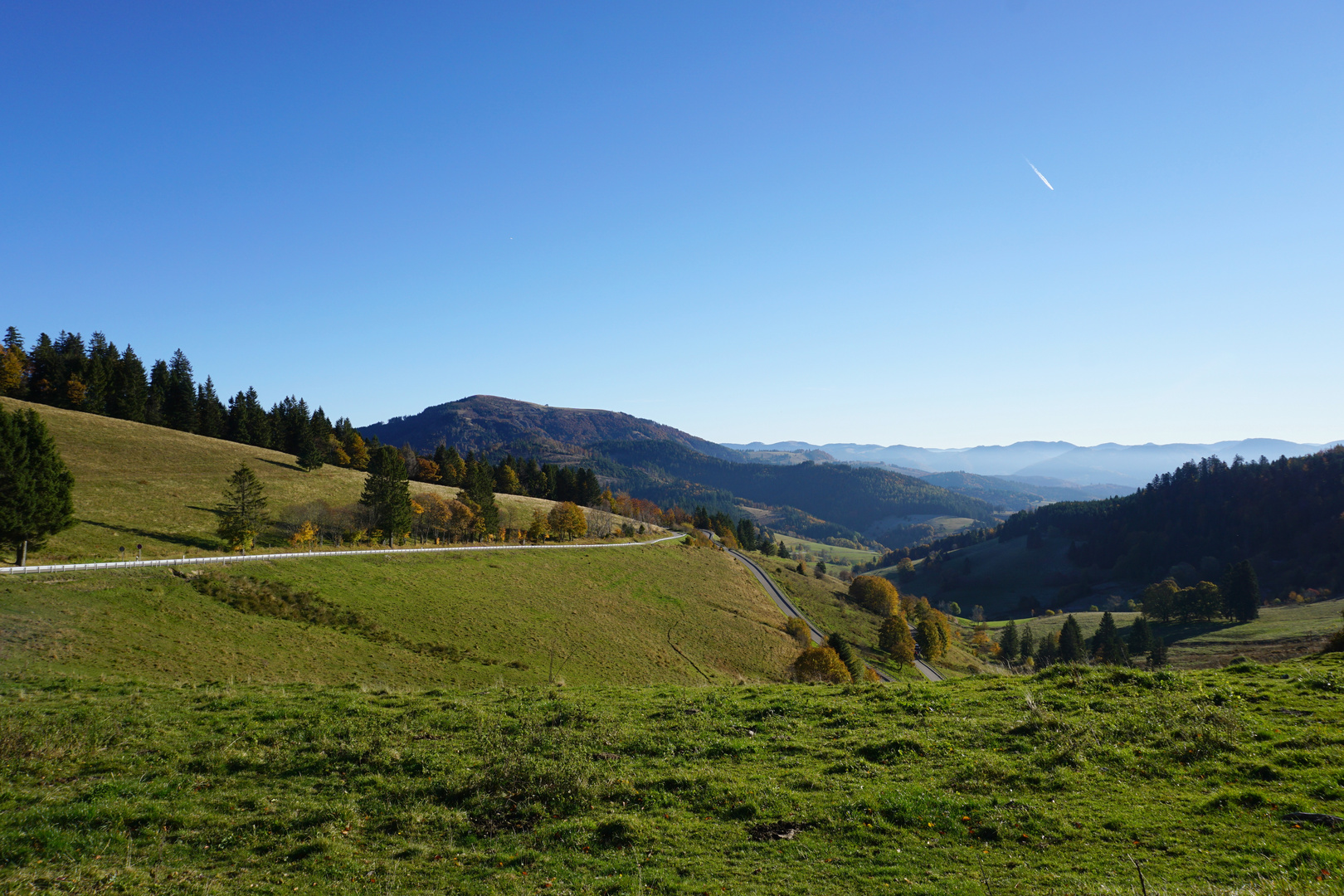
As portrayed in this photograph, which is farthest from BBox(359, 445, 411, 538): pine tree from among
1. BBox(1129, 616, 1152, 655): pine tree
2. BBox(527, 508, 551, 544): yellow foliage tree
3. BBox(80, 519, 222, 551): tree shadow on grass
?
BBox(1129, 616, 1152, 655): pine tree

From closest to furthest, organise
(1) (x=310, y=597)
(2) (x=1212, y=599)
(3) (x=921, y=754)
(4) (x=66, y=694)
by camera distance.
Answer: (3) (x=921, y=754), (4) (x=66, y=694), (1) (x=310, y=597), (2) (x=1212, y=599)

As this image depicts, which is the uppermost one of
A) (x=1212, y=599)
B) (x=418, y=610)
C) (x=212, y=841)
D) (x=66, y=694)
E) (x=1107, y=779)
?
(x=1107, y=779)

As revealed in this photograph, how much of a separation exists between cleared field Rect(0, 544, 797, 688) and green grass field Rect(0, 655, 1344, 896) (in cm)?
1011

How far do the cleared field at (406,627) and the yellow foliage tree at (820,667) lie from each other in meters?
2.16

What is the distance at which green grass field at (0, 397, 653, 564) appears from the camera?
51.5 m

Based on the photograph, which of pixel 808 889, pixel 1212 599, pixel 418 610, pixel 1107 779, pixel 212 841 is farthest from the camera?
pixel 1212 599

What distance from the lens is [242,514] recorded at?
187 ft

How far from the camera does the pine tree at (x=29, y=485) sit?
3794 centimetres

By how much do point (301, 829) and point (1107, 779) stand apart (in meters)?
15.4

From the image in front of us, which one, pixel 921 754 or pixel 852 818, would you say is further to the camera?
pixel 921 754

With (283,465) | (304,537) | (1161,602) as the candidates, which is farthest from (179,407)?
(1161,602)

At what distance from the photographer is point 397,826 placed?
10.8m

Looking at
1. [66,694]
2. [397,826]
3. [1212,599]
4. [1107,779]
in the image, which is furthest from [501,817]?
[1212,599]

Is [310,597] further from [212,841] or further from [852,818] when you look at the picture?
[852,818]
